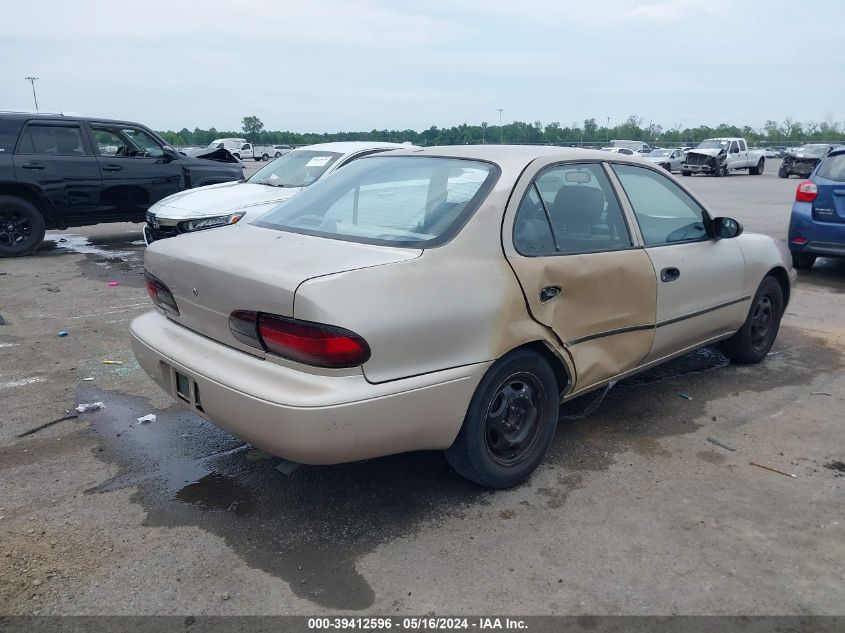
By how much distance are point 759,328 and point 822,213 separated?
382 cm

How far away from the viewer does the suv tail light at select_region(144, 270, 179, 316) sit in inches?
138

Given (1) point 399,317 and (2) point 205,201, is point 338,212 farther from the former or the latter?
(2) point 205,201

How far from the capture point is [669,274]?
4125mm

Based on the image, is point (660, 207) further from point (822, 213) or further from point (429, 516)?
point (822, 213)

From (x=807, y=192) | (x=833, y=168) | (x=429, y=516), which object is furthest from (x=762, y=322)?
(x=833, y=168)

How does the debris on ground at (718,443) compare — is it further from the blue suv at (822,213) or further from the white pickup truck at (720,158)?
the white pickup truck at (720,158)

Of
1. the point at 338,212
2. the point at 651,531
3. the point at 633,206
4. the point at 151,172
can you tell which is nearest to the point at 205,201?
the point at 151,172

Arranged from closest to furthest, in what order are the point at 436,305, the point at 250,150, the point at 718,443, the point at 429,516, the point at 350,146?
the point at 436,305 < the point at 429,516 < the point at 718,443 < the point at 350,146 < the point at 250,150

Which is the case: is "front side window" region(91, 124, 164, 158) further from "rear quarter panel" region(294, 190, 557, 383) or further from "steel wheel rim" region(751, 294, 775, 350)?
"steel wheel rim" region(751, 294, 775, 350)

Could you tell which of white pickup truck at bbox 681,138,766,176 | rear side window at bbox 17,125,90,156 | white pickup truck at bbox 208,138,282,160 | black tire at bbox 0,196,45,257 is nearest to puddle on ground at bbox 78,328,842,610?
black tire at bbox 0,196,45,257

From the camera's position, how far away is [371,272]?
2.86m

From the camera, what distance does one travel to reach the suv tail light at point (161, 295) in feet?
11.5

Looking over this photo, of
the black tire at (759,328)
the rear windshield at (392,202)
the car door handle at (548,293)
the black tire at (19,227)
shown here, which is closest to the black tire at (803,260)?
the black tire at (759,328)

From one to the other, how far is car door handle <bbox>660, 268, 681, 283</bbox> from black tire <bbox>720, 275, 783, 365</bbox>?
122 centimetres
